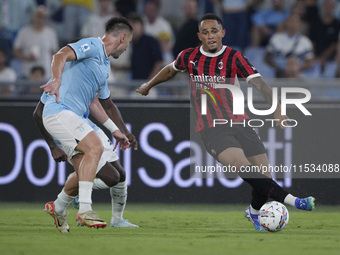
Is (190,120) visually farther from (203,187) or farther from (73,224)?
(73,224)

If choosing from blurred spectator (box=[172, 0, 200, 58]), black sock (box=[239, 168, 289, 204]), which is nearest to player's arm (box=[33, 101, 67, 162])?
black sock (box=[239, 168, 289, 204])

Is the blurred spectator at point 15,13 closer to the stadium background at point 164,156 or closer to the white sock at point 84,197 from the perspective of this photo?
the stadium background at point 164,156

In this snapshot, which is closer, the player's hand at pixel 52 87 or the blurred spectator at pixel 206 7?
the player's hand at pixel 52 87

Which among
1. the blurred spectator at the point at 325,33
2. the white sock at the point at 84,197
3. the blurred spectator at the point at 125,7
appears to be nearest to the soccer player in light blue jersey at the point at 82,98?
the white sock at the point at 84,197

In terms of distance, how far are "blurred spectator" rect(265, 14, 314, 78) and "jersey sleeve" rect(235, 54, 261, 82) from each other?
4.81 meters

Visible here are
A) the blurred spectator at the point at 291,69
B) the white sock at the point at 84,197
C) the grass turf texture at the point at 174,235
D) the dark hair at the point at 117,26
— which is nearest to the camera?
the grass turf texture at the point at 174,235

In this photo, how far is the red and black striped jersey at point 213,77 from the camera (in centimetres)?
744

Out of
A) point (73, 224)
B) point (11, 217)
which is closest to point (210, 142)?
point (73, 224)

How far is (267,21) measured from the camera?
13180 millimetres

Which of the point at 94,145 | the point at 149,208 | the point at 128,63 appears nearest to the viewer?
the point at 94,145

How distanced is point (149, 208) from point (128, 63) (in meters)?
3.10

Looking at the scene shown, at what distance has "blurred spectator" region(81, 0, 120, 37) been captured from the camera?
12672mm

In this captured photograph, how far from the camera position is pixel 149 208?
10273 millimetres

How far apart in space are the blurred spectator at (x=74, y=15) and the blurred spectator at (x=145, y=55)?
153 centimetres
